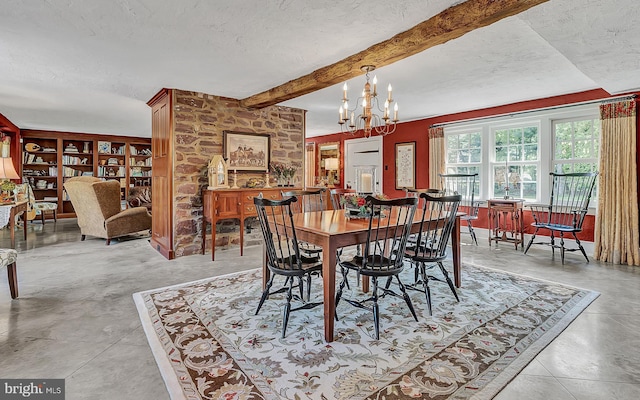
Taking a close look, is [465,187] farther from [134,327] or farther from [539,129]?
[134,327]

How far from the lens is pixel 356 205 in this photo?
287 centimetres

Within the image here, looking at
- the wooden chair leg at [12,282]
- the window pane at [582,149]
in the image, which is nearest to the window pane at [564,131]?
the window pane at [582,149]

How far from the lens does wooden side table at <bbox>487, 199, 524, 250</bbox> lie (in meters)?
4.98

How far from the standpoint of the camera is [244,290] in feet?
10.3

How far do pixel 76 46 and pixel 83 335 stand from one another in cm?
254

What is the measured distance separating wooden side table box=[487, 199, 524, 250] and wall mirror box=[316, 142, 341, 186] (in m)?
4.20

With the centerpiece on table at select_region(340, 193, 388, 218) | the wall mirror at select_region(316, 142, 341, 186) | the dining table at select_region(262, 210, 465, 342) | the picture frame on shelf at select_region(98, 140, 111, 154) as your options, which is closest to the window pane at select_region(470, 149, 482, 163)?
the wall mirror at select_region(316, 142, 341, 186)

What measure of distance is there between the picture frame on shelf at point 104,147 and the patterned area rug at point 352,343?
7.81 meters

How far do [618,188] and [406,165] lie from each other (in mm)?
3482

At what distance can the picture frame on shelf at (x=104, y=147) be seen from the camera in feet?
29.9

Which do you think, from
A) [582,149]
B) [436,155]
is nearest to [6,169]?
[436,155]

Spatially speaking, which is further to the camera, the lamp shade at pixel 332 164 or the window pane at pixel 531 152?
the lamp shade at pixel 332 164

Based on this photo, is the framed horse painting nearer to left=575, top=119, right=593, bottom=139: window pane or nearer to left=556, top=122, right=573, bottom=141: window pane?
left=556, top=122, right=573, bottom=141: window pane

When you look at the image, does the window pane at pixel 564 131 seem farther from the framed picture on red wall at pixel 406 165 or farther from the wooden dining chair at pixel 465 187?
the framed picture on red wall at pixel 406 165
